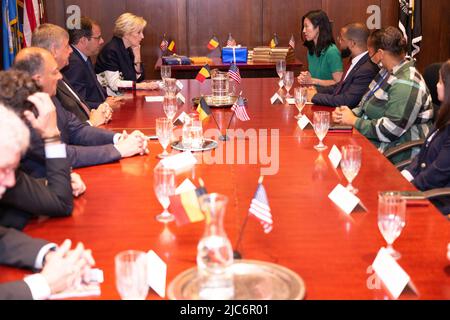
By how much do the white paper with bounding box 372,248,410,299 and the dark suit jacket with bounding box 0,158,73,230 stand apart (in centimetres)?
107

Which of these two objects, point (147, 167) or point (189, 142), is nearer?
point (147, 167)

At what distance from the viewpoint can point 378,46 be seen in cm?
405

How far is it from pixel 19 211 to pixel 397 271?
1256 millimetres

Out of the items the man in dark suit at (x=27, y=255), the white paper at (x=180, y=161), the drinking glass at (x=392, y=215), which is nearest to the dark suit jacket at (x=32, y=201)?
the man in dark suit at (x=27, y=255)

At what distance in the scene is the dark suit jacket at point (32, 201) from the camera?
217 centimetres

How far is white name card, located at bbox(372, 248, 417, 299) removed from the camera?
1.63 meters

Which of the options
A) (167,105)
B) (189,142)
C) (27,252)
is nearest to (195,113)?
(167,105)

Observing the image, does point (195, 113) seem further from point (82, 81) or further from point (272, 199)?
point (272, 199)

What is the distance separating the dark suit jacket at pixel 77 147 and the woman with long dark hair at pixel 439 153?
1.44 m

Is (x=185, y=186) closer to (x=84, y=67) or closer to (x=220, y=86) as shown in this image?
(x=220, y=86)

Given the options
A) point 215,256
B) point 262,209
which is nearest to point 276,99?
point 262,209

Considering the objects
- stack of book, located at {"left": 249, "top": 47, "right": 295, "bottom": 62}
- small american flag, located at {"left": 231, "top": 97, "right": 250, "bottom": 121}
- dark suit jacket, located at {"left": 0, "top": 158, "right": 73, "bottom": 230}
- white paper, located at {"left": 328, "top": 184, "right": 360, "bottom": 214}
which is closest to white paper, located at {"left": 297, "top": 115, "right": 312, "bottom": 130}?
small american flag, located at {"left": 231, "top": 97, "right": 250, "bottom": 121}

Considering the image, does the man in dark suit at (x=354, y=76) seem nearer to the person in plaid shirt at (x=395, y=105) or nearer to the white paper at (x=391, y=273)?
the person in plaid shirt at (x=395, y=105)

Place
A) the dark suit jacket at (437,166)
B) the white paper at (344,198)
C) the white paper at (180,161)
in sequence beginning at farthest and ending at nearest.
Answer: the dark suit jacket at (437,166) → the white paper at (180,161) → the white paper at (344,198)
